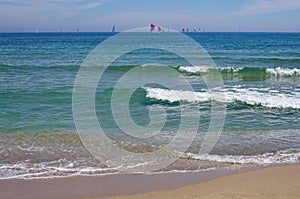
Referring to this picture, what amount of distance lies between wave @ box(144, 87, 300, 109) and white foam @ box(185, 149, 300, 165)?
5.67 metres

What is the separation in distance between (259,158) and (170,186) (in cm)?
247

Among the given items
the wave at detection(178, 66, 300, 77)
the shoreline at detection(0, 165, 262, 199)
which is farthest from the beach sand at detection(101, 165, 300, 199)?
the wave at detection(178, 66, 300, 77)

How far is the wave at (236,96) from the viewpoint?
1384 centimetres

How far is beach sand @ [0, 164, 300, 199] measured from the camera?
19.1ft

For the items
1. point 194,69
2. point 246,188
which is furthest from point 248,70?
point 246,188

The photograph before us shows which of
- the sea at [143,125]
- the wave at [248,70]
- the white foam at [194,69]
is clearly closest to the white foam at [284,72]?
the wave at [248,70]

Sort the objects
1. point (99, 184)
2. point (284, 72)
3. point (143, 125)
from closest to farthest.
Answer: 1. point (99, 184)
2. point (143, 125)
3. point (284, 72)

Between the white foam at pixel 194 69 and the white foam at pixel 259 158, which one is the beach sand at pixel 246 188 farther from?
the white foam at pixel 194 69

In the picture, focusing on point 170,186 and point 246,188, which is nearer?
point 246,188

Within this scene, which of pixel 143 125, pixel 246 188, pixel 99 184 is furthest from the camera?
pixel 143 125

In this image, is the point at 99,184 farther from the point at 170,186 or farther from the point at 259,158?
the point at 259,158

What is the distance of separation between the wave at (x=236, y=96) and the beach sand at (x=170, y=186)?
7.25 m

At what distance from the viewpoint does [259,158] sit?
767 cm

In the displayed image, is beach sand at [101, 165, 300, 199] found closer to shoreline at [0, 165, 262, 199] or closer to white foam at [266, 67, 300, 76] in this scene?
shoreline at [0, 165, 262, 199]
